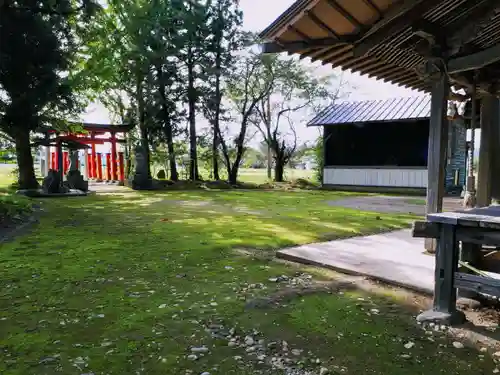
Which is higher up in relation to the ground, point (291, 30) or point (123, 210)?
point (291, 30)

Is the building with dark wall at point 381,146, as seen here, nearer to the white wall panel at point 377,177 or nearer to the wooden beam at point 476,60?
the white wall panel at point 377,177

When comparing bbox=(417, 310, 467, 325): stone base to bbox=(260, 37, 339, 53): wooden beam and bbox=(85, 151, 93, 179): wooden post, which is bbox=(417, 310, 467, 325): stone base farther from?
bbox=(85, 151, 93, 179): wooden post

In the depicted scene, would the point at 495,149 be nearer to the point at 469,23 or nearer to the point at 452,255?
the point at 469,23

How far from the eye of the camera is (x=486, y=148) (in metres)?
5.28

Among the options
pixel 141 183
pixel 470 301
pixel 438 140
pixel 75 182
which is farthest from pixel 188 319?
pixel 141 183

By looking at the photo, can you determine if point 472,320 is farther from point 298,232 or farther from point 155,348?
point 298,232

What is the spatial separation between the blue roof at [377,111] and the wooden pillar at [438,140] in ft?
36.0

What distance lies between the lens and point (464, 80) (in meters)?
4.77

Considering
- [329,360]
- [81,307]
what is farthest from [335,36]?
[81,307]

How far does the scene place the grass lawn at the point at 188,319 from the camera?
211 centimetres

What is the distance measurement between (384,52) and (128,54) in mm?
14742

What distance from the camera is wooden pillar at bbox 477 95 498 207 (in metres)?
5.19

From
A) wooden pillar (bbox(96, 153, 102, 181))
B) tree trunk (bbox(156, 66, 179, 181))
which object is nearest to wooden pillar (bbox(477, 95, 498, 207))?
tree trunk (bbox(156, 66, 179, 181))

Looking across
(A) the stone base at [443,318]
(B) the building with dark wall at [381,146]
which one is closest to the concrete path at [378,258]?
(A) the stone base at [443,318]
